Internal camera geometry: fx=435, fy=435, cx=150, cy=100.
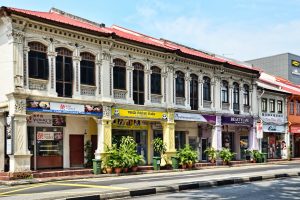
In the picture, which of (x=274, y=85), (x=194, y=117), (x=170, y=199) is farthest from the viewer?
(x=274, y=85)

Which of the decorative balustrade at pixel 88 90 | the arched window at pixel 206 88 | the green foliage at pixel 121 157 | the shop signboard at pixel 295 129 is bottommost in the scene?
the green foliage at pixel 121 157

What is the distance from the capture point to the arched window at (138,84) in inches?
1050

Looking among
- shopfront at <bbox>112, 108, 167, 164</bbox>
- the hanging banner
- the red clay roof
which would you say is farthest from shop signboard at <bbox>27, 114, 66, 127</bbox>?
the hanging banner

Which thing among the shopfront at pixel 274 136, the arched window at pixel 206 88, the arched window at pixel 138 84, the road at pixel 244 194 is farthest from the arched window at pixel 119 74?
the shopfront at pixel 274 136

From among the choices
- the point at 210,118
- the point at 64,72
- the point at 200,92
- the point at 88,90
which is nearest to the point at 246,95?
the point at 210,118

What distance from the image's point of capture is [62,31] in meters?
22.7

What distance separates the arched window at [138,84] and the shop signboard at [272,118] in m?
14.6

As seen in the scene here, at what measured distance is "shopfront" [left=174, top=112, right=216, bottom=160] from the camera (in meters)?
30.1

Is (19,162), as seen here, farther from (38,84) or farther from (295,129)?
(295,129)

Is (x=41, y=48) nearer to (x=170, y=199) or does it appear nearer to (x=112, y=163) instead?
(x=112, y=163)

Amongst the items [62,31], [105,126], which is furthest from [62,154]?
[62,31]

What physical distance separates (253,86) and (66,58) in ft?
61.4

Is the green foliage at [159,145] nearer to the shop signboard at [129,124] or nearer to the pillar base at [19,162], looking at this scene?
the shop signboard at [129,124]

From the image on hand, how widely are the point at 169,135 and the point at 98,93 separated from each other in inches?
246
